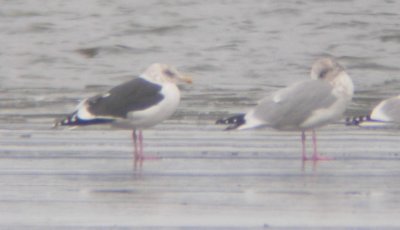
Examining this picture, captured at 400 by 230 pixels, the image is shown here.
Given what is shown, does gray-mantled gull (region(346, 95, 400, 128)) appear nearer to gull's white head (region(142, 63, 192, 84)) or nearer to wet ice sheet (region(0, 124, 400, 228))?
wet ice sheet (region(0, 124, 400, 228))

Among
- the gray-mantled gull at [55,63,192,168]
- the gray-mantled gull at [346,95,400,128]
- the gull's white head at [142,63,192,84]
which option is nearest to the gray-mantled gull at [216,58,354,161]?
the gray-mantled gull at [55,63,192,168]

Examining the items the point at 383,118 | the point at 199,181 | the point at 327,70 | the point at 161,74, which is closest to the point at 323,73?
the point at 327,70

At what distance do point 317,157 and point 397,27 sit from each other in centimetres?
1527

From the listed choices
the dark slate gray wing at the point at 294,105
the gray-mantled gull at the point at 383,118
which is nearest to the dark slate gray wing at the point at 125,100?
the dark slate gray wing at the point at 294,105

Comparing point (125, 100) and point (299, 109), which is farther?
point (125, 100)

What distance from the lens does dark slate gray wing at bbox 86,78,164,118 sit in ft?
33.7

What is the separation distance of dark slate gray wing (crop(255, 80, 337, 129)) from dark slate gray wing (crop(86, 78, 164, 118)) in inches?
33.5

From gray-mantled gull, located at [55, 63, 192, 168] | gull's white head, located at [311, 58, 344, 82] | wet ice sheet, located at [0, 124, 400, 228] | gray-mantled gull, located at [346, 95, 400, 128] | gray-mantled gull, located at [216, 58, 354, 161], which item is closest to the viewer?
wet ice sheet, located at [0, 124, 400, 228]

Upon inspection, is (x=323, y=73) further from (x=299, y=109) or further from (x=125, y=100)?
(x=125, y=100)

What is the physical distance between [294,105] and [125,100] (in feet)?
4.43

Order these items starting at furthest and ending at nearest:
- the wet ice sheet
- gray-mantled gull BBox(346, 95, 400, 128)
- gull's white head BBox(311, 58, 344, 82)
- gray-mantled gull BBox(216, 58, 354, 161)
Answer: gray-mantled gull BBox(346, 95, 400, 128) < gull's white head BBox(311, 58, 344, 82) < gray-mantled gull BBox(216, 58, 354, 161) < the wet ice sheet

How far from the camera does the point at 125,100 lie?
33.9 feet

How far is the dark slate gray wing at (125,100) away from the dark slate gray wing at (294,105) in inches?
33.5

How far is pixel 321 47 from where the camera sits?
75.8 feet
